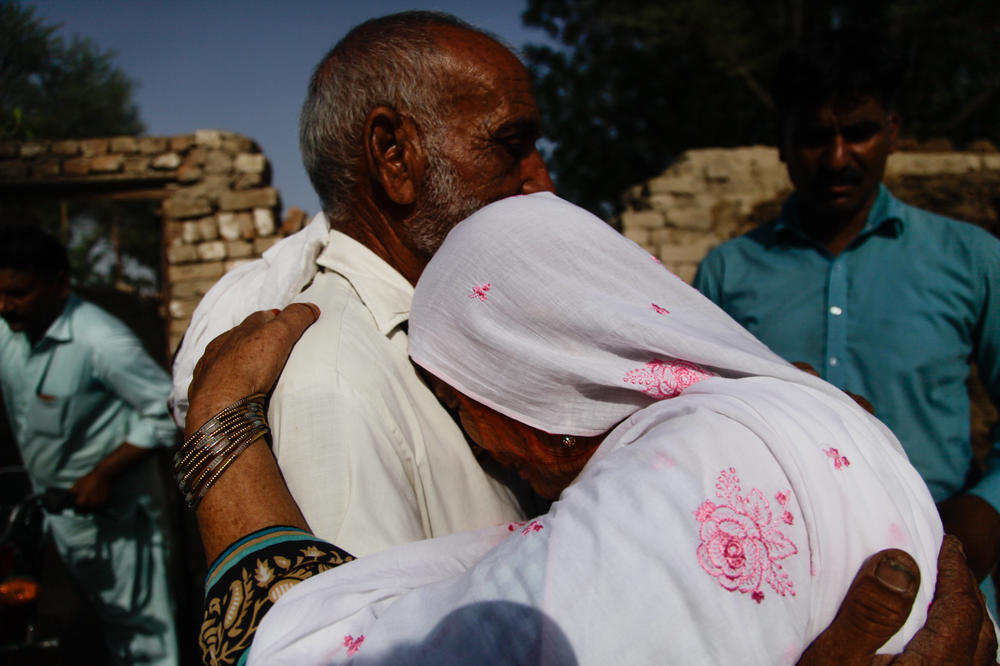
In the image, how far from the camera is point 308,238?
163 centimetres

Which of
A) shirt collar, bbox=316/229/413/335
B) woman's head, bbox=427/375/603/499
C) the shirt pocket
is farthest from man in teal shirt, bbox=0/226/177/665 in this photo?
woman's head, bbox=427/375/603/499

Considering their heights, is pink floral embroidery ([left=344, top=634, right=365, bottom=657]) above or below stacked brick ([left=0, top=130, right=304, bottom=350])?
below

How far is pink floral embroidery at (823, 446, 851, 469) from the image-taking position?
854mm

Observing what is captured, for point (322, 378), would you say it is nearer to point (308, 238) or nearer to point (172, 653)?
point (308, 238)

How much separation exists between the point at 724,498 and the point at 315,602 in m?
0.53

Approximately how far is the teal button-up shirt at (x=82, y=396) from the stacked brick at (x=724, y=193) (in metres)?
4.62

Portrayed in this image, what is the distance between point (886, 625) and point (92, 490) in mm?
4037

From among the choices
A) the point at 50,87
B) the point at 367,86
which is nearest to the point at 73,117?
the point at 50,87

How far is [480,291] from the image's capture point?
1.14m

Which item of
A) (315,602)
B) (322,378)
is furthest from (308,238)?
(315,602)

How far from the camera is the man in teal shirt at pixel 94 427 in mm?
3953

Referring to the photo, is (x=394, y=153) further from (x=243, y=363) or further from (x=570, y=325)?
(x=570, y=325)

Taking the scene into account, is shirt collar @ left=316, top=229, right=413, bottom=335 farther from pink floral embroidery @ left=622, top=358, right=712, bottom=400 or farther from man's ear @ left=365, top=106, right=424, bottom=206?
pink floral embroidery @ left=622, top=358, right=712, bottom=400

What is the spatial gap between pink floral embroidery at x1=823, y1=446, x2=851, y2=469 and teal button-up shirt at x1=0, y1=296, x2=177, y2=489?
388cm
